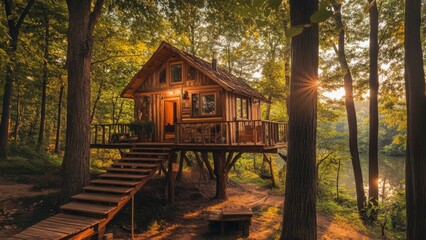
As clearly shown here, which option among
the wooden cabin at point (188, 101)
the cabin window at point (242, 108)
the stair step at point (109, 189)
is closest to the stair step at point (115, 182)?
the stair step at point (109, 189)

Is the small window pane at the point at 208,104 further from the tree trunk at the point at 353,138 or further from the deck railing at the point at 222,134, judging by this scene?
the tree trunk at the point at 353,138

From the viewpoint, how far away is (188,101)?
48.1 feet

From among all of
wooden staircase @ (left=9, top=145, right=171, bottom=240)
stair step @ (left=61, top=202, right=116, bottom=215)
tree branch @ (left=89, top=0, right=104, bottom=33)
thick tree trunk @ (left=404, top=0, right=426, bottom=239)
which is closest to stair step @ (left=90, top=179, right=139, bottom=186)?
wooden staircase @ (left=9, top=145, right=171, bottom=240)

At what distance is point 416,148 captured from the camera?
6.35 meters

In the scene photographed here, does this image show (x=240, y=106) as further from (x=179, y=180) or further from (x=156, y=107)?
(x=179, y=180)

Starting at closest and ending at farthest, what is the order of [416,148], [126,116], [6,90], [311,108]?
[311,108] → [416,148] → [6,90] → [126,116]

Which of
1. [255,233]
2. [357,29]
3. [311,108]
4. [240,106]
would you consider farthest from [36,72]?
[357,29]

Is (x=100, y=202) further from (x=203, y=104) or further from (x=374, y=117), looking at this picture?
(x=374, y=117)

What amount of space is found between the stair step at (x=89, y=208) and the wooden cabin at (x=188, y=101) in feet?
18.2

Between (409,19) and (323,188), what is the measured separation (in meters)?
15.5

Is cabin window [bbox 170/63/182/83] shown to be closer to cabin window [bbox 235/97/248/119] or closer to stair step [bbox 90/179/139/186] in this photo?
cabin window [bbox 235/97/248/119]

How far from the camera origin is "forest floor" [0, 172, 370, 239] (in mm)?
8648

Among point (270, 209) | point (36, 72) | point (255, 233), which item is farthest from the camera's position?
point (36, 72)

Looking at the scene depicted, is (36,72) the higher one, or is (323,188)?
(36,72)
